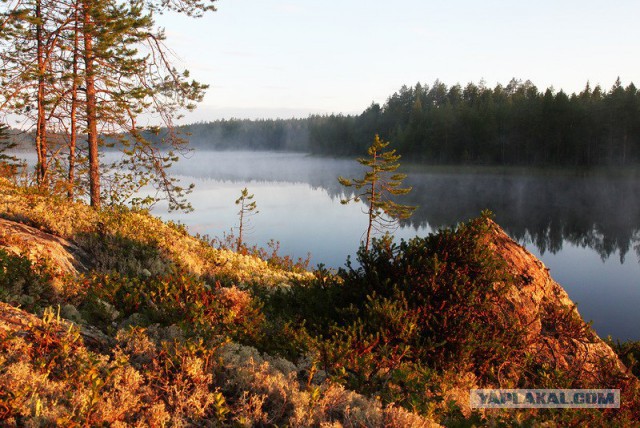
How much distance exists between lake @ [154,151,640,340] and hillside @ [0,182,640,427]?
22857mm

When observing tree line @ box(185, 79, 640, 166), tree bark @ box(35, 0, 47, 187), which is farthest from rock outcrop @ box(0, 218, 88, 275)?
tree line @ box(185, 79, 640, 166)

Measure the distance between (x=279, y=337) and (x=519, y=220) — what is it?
58.2 meters

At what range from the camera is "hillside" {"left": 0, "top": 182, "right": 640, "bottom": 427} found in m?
3.20

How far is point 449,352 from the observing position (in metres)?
5.01

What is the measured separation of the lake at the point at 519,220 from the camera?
33.2 meters

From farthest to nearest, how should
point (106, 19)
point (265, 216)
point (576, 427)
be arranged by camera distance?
point (265, 216) → point (106, 19) → point (576, 427)

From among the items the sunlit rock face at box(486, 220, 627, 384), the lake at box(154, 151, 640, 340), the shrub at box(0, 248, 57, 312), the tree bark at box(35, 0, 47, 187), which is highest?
the tree bark at box(35, 0, 47, 187)

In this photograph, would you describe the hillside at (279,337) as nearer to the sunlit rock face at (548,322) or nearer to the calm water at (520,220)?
the sunlit rock face at (548,322)

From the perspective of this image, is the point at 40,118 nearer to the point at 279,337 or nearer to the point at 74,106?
the point at 74,106

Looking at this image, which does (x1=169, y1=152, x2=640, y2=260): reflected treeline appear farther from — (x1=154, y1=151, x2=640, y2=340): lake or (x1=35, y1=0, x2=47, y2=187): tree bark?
(x1=35, y1=0, x2=47, y2=187): tree bark

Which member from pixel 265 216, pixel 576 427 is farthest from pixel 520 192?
pixel 576 427

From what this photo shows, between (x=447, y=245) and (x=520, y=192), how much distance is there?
249 feet

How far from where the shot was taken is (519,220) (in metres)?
57.0

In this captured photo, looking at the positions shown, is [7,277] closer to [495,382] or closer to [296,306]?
[296,306]
